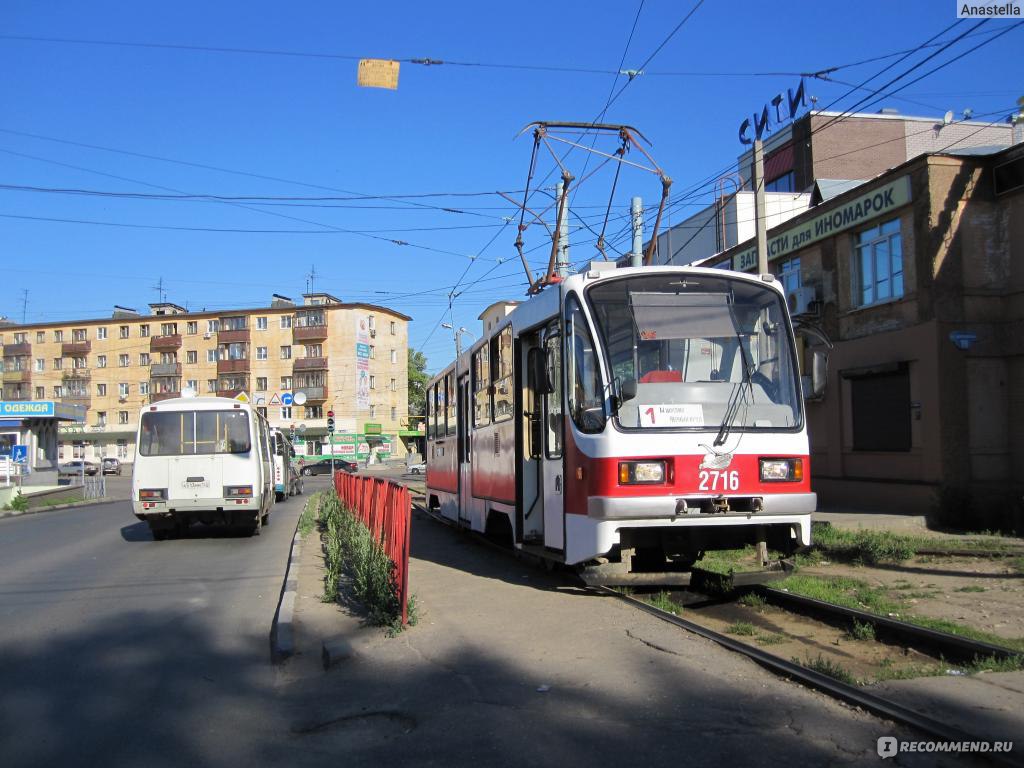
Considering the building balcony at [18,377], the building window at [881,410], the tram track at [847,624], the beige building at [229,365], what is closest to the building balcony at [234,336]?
the beige building at [229,365]

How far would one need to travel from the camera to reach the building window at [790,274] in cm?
2177

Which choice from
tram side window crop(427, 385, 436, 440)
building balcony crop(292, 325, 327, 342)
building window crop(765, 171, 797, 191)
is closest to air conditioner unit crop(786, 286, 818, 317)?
tram side window crop(427, 385, 436, 440)

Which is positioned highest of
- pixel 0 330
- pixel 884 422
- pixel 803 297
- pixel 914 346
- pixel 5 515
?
pixel 0 330

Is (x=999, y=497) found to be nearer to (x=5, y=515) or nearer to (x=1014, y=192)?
(x=1014, y=192)

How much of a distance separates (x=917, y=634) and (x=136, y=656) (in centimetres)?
620

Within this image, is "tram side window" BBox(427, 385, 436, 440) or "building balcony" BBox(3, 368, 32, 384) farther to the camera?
"building balcony" BBox(3, 368, 32, 384)

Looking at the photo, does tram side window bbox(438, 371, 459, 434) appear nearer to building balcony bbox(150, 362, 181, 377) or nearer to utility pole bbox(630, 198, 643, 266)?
utility pole bbox(630, 198, 643, 266)

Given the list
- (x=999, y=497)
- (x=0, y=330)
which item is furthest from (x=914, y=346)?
(x=0, y=330)

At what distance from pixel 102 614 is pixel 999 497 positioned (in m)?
15.4

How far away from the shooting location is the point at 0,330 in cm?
8275

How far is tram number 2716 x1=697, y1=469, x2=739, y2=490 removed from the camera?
7.54 m

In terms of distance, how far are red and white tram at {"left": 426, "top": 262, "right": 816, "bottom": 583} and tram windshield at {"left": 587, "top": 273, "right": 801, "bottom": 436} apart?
0.01 meters

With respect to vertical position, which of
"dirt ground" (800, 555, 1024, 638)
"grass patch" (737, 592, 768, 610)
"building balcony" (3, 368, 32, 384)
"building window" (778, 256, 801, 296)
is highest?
"building balcony" (3, 368, 32, 384)

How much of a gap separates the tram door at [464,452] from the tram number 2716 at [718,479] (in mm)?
5559
